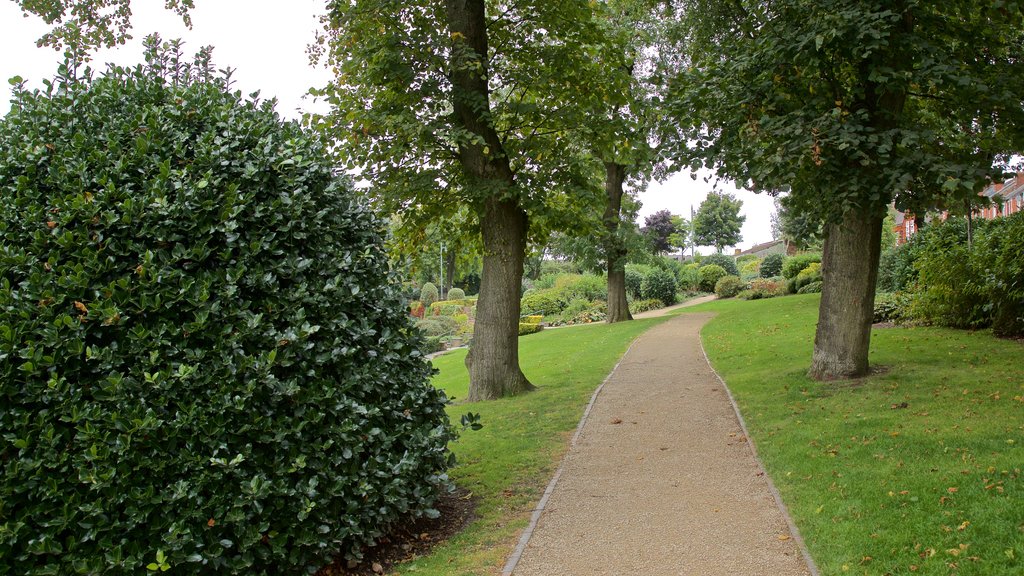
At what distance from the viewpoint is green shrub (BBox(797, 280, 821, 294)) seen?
3006 cm

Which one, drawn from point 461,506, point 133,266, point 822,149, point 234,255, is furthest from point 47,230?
point 822,149

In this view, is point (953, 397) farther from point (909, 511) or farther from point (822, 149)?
point (909, 511)

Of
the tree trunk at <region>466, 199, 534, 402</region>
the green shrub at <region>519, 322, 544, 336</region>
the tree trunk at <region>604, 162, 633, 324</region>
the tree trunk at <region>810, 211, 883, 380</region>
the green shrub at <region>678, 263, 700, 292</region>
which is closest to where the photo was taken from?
the tree trunk at <region>810, 211, 883, 380</region>

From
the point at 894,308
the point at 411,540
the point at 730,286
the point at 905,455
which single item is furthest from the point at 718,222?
the point at 411,540

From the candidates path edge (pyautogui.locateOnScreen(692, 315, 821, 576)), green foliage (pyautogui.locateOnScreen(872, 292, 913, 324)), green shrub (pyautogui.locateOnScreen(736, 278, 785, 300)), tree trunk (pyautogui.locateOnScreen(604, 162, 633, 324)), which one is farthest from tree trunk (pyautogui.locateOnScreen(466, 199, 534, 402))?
green shrub (pyautogui.locateOnScreen(736, 278, 785, 300))

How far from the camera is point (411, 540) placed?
17.7 ft

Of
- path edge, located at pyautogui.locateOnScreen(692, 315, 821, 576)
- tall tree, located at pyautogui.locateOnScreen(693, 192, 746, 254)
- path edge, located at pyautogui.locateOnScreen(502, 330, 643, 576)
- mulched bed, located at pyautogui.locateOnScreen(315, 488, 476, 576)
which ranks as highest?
tall tree, located at pyautogui.locateOnScreen(693, 192, 746, 254)

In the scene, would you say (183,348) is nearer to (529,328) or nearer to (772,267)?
(529,328)

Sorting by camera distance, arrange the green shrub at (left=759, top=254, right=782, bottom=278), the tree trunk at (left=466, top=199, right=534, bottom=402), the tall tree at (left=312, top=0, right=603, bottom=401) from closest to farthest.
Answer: the tall tree at (left=312, top=0, right=603, bottom=401)
the tree trunk at (left=466, top=199, right=534, bottom=402)
the green shrub at (left=759, top=254, right=782, bottom=278)

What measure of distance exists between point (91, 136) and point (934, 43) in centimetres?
946

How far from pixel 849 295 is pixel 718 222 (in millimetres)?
73890

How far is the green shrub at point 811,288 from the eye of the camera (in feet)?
98.6

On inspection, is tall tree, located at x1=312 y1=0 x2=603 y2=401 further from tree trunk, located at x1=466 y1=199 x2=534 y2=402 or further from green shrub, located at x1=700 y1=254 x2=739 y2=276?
green shrub, located at x1=700 y1=254 x2=739 y2=276

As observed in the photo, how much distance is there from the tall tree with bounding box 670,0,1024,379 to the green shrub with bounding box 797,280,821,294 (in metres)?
19.7
